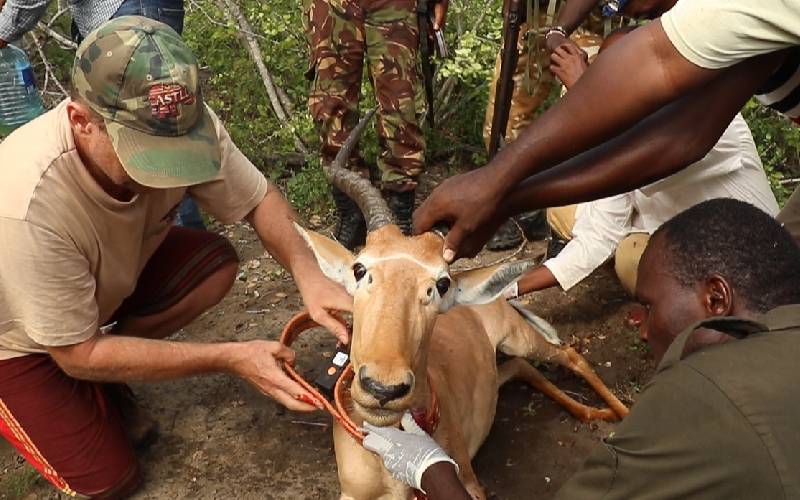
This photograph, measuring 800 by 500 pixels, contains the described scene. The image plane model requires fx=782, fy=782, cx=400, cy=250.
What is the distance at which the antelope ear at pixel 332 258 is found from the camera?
11.1 feet

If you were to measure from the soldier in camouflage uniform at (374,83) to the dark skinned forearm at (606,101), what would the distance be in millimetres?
2893

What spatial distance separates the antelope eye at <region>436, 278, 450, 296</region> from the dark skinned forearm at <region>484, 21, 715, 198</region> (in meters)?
0.61

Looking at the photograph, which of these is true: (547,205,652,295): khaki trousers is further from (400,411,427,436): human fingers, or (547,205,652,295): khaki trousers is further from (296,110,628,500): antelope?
(400,411,427,436): human fingers

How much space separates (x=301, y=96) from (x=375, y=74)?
6.64ft

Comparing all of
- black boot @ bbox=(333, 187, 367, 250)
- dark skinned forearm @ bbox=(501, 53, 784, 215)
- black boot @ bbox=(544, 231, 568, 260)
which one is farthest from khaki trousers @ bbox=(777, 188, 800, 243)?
black boot @ bbox=(333, 187, 367, 250)

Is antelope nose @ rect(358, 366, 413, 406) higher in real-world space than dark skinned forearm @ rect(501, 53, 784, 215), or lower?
lower

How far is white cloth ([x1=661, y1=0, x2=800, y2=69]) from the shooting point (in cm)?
218

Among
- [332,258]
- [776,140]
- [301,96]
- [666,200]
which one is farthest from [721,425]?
[301,96]

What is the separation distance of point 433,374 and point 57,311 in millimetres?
1659

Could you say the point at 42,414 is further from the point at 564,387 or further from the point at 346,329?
the point at 564,387

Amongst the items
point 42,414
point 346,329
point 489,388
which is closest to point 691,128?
point 346,329

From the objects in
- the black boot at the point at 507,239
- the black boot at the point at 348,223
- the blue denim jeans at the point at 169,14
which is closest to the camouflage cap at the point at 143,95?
the blue denim jeans at the point at 169,14

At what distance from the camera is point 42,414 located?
11.8ft

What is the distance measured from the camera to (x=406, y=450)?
290 cm
